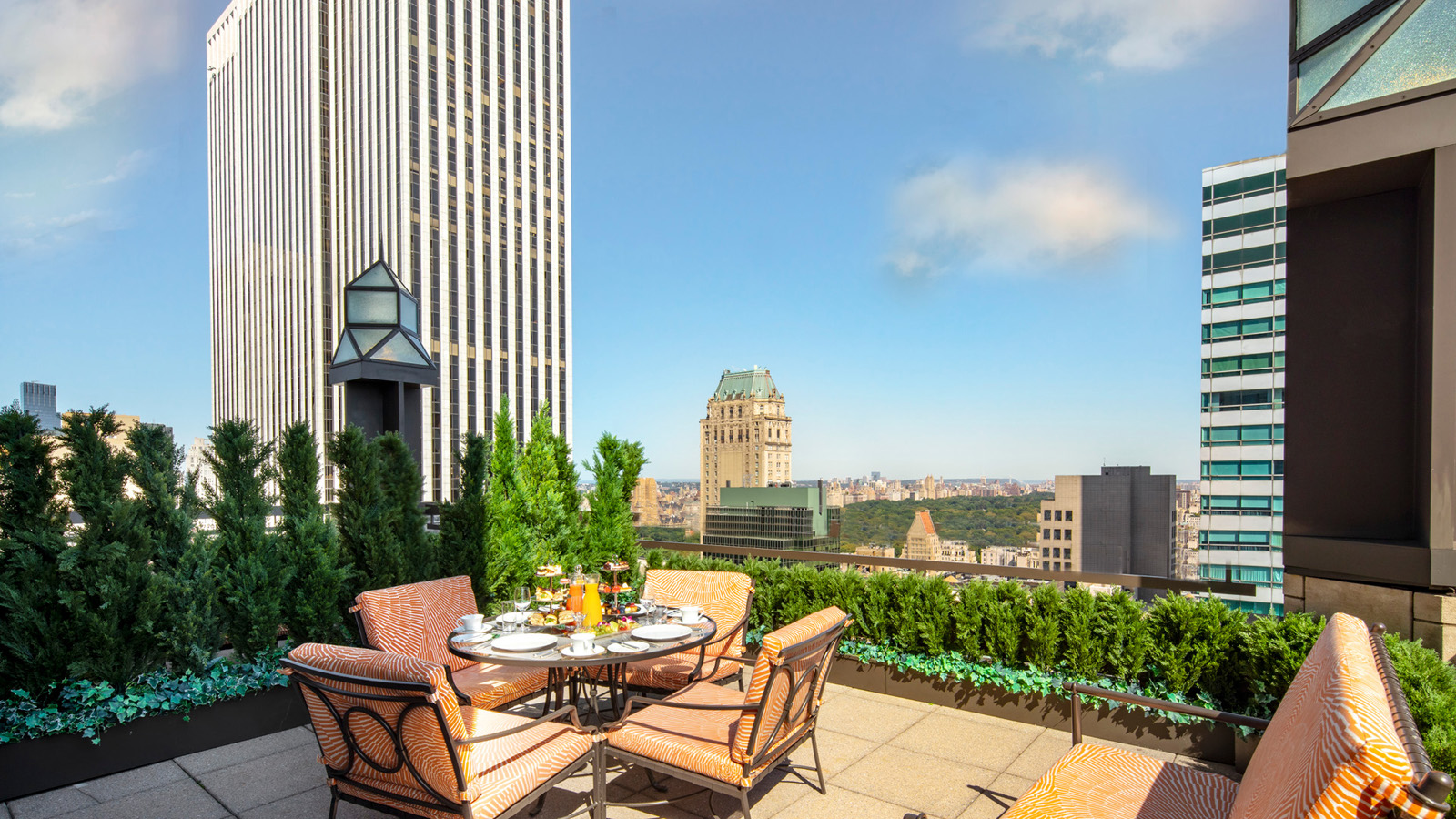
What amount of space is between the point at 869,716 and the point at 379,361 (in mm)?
5294

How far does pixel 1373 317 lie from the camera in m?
3.64

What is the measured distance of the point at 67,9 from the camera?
530 inches

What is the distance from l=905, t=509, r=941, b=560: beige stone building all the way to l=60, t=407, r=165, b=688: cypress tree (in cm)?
488

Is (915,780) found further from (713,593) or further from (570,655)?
(570,655)

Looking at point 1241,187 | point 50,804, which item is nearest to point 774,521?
point 50,804

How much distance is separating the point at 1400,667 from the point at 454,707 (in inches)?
139

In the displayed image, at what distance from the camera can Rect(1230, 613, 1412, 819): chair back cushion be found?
3.68ft

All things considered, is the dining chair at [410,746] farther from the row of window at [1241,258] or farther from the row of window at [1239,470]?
the row of window at [1239,470]

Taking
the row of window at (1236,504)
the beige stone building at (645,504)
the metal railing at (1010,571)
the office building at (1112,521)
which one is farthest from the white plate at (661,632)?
the row of window at (1236,504)

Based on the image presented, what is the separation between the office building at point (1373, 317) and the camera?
3.23 m

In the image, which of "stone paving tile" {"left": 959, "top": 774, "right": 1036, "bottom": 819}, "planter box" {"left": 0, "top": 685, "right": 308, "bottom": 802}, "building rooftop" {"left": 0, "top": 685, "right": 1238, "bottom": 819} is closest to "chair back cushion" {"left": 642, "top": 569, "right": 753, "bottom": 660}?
"building rooftop" {"left": 0, "top": 685, "right": 1238, "bottom": 819}

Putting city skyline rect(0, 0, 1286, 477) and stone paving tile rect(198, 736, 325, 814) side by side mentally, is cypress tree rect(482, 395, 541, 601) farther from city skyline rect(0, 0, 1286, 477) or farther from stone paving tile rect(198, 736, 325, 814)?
stone paving tile rect(198, 736, 325, 814)

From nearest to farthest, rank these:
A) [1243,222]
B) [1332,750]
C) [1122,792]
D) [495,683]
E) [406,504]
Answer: [1332,750]
[1122,792]
[495,683]
[406,504]
[1243,222]

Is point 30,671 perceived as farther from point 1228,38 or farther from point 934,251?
point 934,251
